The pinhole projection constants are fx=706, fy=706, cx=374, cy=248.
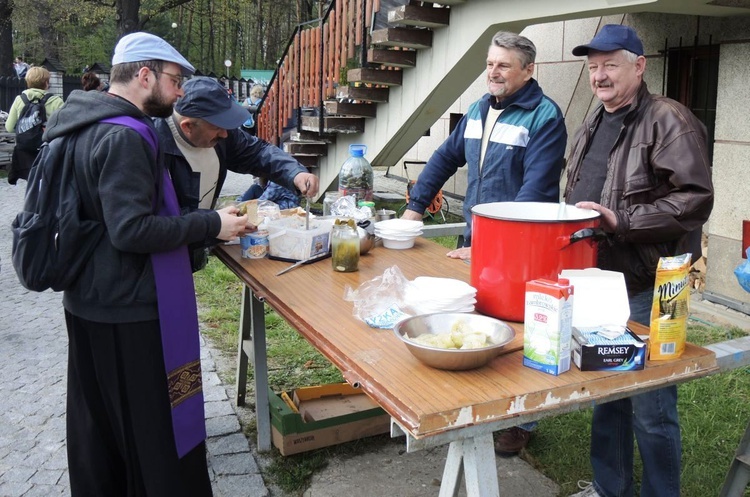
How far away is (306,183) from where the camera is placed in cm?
354

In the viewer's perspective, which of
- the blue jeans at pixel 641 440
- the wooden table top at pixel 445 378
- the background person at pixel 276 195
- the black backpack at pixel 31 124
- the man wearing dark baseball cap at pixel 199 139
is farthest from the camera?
the black backpack at pixel 31 124

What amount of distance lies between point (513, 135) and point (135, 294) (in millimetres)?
2001

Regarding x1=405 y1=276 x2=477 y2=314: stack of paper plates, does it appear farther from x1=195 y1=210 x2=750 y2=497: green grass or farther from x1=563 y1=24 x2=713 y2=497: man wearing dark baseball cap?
x1=195 y1=210 x2=750 y2=497: green grass

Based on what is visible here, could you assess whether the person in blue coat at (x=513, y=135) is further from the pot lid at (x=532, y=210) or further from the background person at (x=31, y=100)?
the background person at (x=31, y=100)

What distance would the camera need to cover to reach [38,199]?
2305 mm

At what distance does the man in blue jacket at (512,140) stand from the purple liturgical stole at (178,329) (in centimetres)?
143

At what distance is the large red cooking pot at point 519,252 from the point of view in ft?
6.58

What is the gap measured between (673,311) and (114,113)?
1.79m

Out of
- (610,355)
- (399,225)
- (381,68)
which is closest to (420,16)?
(381,68)

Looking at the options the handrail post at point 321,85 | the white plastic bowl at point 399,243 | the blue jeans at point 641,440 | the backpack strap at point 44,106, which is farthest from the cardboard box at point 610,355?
the backpack strap at point 44,106

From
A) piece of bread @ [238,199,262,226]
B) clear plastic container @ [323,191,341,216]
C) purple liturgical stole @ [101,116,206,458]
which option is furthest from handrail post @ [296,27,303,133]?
purple liturgical stole @ [101,116,206,458]

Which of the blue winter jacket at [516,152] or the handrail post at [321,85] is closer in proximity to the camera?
the blue winter jacket at [516,152]

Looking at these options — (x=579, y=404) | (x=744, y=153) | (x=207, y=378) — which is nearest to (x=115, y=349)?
(x=579, y=404)

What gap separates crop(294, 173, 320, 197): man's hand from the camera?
3522 millimetres
